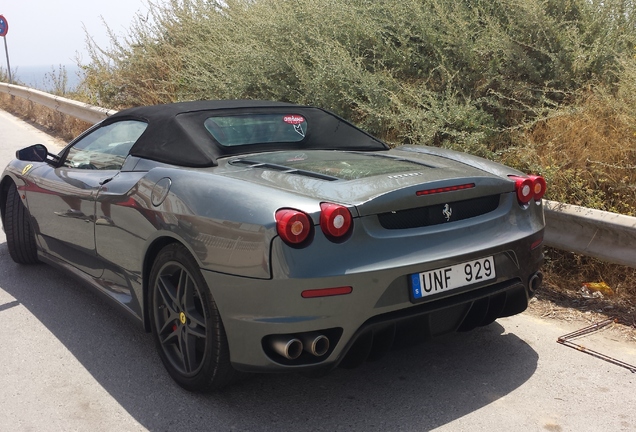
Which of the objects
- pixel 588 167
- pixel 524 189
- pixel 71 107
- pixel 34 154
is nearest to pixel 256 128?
pixel 524 189

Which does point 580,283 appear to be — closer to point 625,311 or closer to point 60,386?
point 625,311

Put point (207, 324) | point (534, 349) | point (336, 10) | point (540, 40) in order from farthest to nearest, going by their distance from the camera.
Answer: point (336, 10)
point (540, 40)
point (534, 349)
point (207, 324)

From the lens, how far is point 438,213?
325cm

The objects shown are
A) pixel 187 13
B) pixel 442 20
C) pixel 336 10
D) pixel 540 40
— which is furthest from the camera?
pixel 187 13

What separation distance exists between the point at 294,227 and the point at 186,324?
2.93 ft

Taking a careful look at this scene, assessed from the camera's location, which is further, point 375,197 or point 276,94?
point 276,94

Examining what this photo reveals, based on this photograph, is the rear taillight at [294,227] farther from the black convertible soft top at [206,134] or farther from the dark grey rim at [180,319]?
the black convertible soft top at [206,134]

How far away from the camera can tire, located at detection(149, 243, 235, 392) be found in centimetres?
318

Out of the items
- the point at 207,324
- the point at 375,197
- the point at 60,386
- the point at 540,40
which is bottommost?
the point at 60,386

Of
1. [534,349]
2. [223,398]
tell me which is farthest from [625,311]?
[223,398]

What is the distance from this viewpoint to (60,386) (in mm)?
3559

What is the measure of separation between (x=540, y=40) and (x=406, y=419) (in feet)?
16.0

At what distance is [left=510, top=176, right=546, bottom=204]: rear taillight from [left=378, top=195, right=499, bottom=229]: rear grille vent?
154mm

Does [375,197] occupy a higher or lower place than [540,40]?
lower
